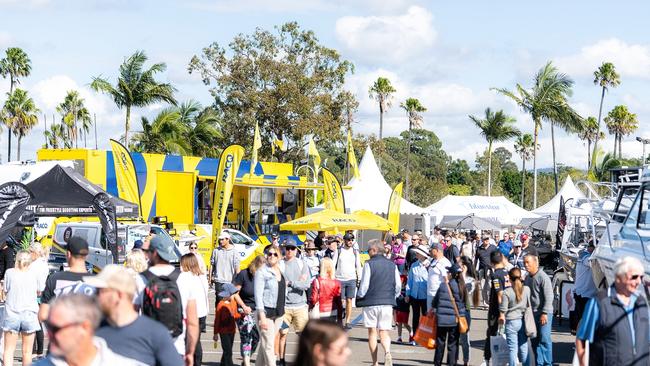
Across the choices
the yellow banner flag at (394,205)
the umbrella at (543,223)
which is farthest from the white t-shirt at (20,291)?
the umbrella at (543,223)

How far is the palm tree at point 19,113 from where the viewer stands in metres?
64.8

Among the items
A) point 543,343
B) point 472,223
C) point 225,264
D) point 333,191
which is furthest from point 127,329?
point 472,223

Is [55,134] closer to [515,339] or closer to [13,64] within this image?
[13,64]

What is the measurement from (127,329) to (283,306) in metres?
6.81

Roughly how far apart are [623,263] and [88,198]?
13134 millimetres

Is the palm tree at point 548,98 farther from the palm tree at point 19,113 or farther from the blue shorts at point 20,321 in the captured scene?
the blue shorts at point 20,321

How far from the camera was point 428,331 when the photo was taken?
1330 cm

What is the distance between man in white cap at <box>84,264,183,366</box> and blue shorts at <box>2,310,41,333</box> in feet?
19.9

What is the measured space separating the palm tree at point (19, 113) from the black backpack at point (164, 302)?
5919 centimetres

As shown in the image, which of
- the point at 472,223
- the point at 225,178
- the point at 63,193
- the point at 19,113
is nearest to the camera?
the point at 63,193

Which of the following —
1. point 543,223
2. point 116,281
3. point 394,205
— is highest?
point 394,205

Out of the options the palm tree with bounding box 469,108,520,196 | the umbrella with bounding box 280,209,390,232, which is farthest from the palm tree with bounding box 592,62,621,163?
the umbrella with bounding box 280,209,390,232

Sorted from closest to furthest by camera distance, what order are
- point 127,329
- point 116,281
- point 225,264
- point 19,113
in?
1. point 127,329
2. point 116,281
3. point 225,264
4. point 19,113

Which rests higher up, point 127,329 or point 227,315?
point 127,329
